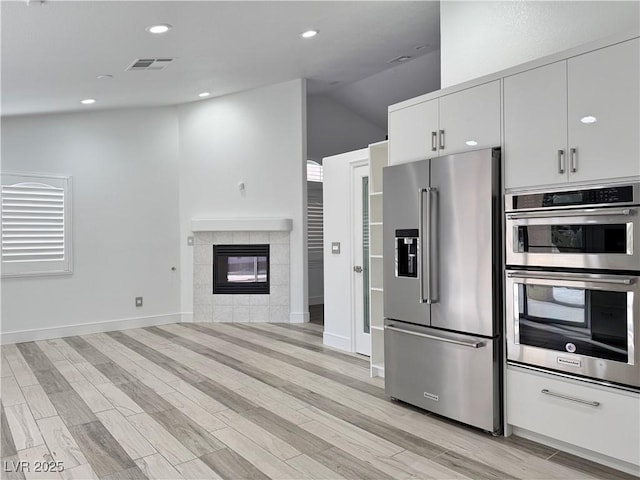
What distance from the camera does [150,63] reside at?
15.6 feet

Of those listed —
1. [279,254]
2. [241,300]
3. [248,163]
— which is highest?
[248,163]

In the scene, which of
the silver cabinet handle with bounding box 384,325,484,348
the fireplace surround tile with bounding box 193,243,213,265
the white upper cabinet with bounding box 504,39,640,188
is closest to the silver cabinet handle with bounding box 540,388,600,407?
the silver cabinet handle with bounding box 384,325,484,348

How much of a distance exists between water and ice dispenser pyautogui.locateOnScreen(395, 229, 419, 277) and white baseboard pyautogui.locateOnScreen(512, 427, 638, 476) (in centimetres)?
120

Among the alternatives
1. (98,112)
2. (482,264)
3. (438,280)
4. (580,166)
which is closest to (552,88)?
(580,166)

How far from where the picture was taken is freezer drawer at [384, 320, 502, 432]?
290cm

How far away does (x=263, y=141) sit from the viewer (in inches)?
274

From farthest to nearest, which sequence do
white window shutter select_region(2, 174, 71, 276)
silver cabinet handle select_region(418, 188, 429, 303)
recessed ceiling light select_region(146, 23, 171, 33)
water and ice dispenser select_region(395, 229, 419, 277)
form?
1. white window shutter select_region(2, 174, 71, 276)
2. recessed ceiling light select_region(146, 23, 171, 33)
3. water and ice dispenser select_region(395, 229, 419, 277)
4. silver cabinet handle select_region(418, 188, 429, 303)

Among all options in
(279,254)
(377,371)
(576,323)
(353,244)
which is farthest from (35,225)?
(576,323)

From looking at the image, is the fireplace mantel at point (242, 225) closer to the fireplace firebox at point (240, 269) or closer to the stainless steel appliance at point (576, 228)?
the fireplace firebox at point (240, 269)

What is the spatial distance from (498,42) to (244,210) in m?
4.29

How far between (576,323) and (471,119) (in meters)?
1.39

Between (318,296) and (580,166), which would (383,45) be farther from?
(318,296)

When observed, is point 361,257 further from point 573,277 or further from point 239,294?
point 239,294

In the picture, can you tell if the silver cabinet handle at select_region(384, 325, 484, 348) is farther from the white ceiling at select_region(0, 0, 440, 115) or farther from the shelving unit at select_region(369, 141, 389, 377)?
the white ceiling at select_region(0, 0, 440, 115)
